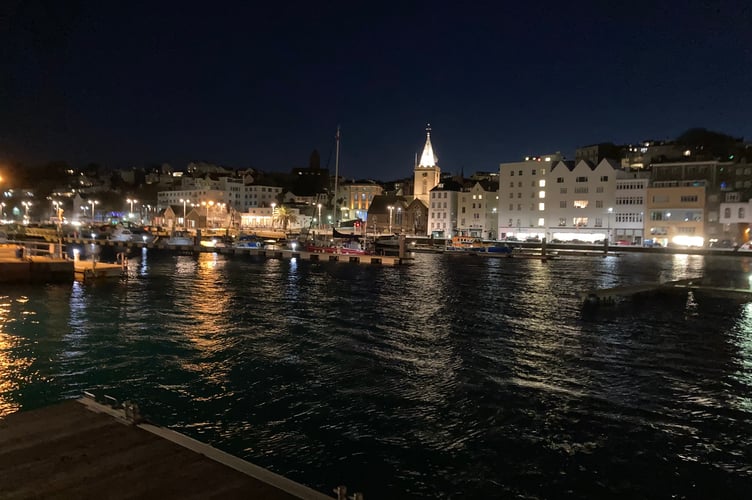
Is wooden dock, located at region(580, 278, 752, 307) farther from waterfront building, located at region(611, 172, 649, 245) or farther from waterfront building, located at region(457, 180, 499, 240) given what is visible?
waterfront building, located at region(457, 180, 499, 240)

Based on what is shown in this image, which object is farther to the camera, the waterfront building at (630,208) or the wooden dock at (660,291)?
the waterfront building at (630,208)

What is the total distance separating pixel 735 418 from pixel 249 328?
16387mm

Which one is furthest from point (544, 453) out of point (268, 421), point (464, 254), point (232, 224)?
point (232, 224)

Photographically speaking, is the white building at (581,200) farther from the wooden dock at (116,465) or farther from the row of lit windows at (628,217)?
the wooden dock at (116,465)

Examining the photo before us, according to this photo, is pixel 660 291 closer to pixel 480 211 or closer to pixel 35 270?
pixel 35 270

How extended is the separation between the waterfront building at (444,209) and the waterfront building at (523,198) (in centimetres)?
1134

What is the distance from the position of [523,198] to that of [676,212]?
26696mm

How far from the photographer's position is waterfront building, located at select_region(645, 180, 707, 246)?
87812mm

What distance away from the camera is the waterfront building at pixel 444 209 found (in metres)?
115

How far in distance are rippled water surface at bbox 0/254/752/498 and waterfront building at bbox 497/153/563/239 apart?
243 ft

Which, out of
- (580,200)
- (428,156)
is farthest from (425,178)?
(580,200)

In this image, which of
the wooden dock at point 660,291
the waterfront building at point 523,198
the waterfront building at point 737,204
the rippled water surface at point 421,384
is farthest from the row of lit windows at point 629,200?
the rippled water surface at point 421,384

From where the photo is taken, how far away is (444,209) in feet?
381

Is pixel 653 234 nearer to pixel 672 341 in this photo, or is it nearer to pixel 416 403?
pixel 672 341
